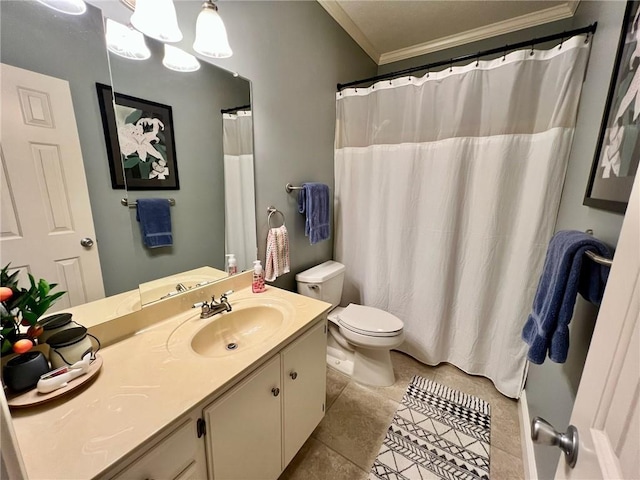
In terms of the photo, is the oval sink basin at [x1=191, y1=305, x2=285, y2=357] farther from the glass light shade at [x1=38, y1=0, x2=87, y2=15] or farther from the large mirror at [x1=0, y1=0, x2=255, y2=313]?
the glass light shade at [x1=38, y1=0, x2=87, y2=15]

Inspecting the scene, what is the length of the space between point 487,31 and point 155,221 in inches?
98.4

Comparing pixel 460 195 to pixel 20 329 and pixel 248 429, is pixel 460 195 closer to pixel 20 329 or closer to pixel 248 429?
pixel 248 429

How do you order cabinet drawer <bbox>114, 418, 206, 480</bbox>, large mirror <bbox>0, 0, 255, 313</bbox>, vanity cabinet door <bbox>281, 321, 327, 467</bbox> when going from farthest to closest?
vanity cabinet door <bbox>281, 321, 327, 467</bbox> < large mirror <bbox>0, 0, 255, 313</bbox> < cabinet drawer <bbox>114, 418, 206, 480</bbox>

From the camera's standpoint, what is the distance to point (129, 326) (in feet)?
3.21

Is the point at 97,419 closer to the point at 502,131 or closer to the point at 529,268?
the point at 529,268

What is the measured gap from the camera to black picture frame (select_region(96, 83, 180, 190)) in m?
0.90

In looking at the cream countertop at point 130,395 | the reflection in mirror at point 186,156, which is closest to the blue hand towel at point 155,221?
the reflection in mirror at point 186,156

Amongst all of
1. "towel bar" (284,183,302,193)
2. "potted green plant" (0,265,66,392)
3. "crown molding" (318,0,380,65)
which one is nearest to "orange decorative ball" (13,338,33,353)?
"potted green plant" (0,265,66,392)

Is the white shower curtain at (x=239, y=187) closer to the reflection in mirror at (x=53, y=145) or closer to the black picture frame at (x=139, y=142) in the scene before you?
the black picture frame at (x=139, y=142)

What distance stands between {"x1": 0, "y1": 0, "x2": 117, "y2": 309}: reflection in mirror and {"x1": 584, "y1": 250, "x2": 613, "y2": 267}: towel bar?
1.47 meters

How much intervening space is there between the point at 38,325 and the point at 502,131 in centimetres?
223

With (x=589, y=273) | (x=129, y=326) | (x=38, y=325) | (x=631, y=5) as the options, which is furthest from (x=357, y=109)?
(x=38, y=325)

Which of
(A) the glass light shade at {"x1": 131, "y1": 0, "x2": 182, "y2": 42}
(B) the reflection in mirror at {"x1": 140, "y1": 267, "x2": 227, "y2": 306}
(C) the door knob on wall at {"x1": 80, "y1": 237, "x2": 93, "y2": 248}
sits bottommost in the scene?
(B) the reflection in mirror at {"x1": 140, "y1": 267, "x2": 227, "y2": 306}

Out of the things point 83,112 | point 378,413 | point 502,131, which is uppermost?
point 502,131
